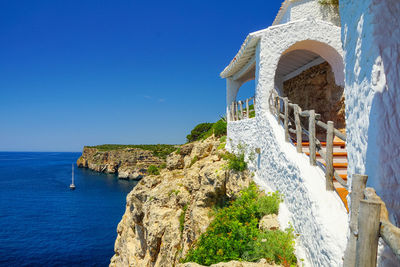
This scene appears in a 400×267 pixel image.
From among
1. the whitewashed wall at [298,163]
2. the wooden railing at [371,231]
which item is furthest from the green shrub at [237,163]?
the wooden railing at [371,231]

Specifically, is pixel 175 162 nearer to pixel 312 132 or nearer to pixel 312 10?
pixel 312 10

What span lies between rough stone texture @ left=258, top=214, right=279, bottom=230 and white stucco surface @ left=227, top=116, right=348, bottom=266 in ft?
0.71

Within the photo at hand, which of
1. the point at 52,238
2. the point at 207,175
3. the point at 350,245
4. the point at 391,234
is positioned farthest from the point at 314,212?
the point at 52,238

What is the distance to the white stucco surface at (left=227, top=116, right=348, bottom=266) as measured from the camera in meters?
4.43

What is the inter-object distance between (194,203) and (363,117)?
9.46 m

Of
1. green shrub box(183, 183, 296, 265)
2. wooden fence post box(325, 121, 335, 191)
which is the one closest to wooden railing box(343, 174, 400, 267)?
wooden fence post box(325, 121, 335, 191)

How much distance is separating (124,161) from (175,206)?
74692 mm

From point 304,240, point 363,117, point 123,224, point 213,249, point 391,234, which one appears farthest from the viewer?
point 123,224

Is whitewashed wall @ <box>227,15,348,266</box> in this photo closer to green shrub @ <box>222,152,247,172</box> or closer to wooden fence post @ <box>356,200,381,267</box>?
green shrub @ <box>222,152,247,172</box>

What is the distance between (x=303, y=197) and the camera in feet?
18.8

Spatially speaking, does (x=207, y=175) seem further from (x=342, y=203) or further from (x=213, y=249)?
(x=342, y=203)

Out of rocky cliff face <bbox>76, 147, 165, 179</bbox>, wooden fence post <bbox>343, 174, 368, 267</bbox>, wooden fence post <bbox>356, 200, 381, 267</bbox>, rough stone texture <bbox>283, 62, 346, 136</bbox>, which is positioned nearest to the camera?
wooden fence post <bbox>356, 200, 381, 267</bbox>

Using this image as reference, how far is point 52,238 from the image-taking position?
32.9 metres

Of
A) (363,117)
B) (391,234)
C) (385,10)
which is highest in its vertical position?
(385,10)
